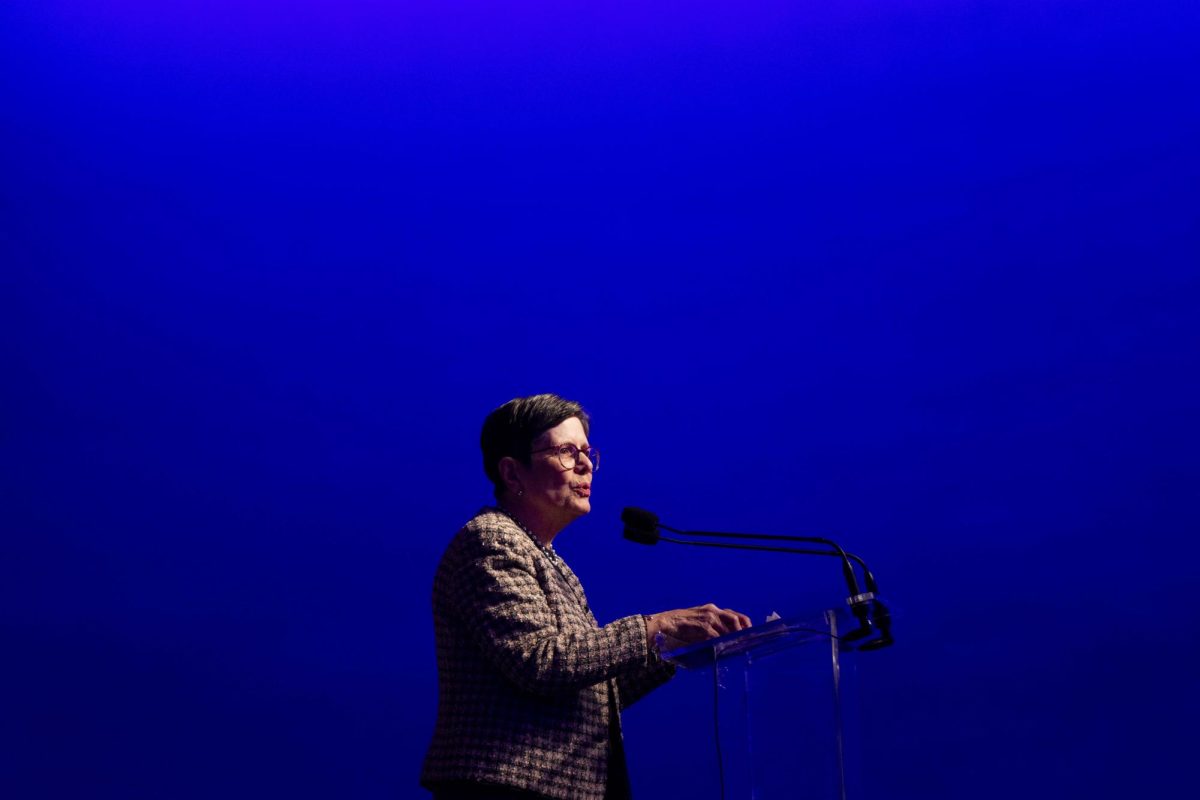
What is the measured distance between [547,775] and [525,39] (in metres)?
3.01

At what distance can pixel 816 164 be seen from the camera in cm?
396

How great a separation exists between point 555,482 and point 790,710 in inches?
23.0

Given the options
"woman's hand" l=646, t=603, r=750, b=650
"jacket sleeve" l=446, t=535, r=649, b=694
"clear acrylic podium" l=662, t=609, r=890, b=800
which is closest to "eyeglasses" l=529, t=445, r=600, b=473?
"jacket sleeve" l=446, t=535, r=649, b=694

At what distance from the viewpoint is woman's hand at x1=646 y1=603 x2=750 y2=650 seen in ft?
5.17

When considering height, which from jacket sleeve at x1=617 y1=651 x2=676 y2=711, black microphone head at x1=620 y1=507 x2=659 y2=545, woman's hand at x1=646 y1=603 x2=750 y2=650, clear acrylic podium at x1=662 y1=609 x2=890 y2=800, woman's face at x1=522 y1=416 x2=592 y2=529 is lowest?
clear acrylic podium at x1=662 y1=609 x2=890 y2=800

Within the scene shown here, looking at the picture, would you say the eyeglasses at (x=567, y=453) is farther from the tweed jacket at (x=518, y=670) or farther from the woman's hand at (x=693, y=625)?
the woman's hand at (x=693, y=625)

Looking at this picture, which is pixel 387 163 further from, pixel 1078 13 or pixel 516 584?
pixel 516 584

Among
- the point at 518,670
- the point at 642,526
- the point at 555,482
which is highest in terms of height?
the point at 555,482

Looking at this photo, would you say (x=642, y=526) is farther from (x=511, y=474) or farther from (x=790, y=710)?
(x=790, y=710)

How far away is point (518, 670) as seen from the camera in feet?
5.32

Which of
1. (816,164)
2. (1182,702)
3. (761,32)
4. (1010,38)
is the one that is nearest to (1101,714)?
(1182,702)

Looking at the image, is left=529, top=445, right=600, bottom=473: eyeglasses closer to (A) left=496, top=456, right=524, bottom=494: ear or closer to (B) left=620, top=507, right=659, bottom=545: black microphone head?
(A) left=496, top=456, right=524, bottom=494: ear

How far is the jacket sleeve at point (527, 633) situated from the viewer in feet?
5.31

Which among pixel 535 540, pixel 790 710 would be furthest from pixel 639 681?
pixel 790 710
